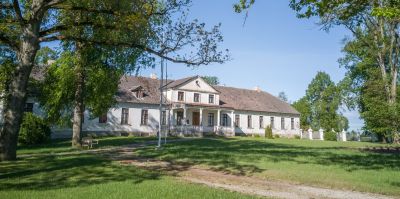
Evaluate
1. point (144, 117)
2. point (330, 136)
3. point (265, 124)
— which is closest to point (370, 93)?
point (330, 136)

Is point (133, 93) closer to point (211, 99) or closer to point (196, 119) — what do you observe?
point (196, 119)

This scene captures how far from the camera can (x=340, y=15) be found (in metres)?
13.8

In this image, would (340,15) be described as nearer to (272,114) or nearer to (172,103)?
(172,103)

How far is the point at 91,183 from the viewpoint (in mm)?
9906

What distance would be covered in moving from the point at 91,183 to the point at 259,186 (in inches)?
183

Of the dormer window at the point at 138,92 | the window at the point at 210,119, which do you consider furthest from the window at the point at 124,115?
the window at the point at 210,119

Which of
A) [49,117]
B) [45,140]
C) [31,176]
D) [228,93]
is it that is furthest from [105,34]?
[228,93]

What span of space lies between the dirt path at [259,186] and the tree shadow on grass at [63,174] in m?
1.37

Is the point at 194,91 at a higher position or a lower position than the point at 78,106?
higher

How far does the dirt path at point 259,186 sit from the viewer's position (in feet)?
30.3

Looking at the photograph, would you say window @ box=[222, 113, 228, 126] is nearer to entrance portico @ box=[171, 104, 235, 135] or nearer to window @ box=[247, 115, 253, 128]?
entrance portico @ box=[171, 104, 235, 135]

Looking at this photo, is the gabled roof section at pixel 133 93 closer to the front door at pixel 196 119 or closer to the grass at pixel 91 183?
the front door at pixel 196 119

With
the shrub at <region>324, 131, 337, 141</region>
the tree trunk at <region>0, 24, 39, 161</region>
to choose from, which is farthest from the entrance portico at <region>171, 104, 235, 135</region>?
the tree trunk at <region>0, 24, 39, 161</region>

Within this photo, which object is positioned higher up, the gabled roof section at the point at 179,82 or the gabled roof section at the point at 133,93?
the gabled roof section at the point at 179,82
